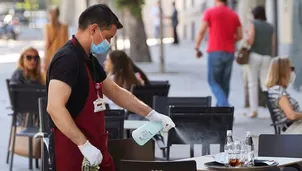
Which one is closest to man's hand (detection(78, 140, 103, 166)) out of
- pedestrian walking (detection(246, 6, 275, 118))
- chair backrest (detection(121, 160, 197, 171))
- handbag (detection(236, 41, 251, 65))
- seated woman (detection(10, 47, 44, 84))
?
chair backrest (detection(121, 160, 197, 171))

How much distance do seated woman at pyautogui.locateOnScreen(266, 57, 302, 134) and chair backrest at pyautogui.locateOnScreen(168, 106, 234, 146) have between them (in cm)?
140

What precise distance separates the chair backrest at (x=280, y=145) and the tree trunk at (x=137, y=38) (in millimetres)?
17815

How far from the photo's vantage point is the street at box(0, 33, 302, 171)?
12030mm

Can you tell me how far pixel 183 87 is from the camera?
2048 centimetres

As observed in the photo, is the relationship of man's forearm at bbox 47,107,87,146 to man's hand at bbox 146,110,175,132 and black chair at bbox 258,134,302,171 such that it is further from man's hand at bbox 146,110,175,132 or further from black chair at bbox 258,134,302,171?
black chair at bbox 258,134,302,171

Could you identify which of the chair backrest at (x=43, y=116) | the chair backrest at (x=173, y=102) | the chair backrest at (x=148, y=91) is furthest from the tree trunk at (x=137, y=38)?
the chair backrest at (x=43, y=116)

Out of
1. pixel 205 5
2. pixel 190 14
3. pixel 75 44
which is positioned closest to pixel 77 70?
pixel 75 44

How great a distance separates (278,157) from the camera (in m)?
7.35

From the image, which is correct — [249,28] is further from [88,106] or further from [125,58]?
[88,106]

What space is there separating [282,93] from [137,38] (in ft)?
51.4

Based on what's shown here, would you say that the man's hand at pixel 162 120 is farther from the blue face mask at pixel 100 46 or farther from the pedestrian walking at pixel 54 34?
the pedestrian walking at pixel 54 34

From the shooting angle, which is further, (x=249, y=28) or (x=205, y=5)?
(x=205, y=5)

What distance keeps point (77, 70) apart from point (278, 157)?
2196mm

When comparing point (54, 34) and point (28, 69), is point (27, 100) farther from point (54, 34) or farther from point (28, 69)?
point (54, 34)
